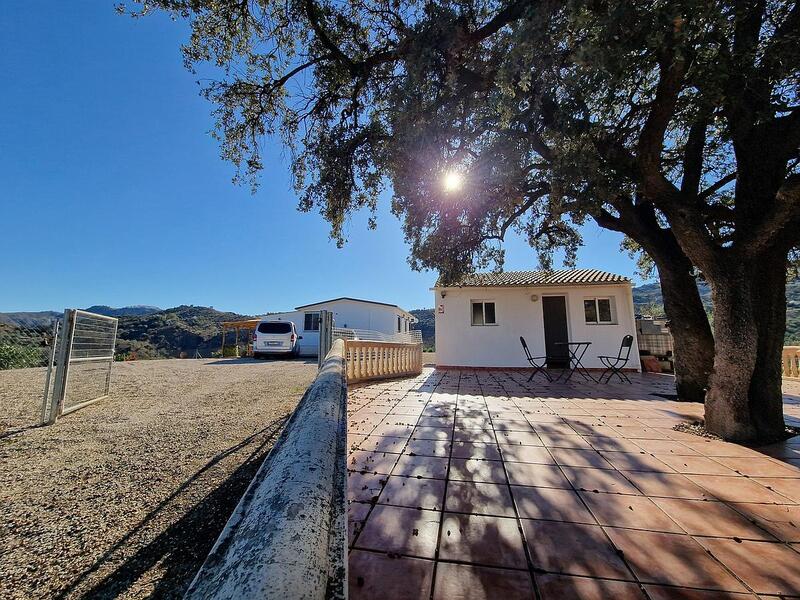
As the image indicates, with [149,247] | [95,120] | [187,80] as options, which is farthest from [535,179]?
[149,247]

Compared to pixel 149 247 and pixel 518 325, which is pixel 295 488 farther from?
pixel 149 247

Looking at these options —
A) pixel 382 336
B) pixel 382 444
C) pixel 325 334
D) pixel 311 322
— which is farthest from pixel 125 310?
pixel 382 444

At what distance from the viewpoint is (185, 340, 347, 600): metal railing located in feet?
1.19

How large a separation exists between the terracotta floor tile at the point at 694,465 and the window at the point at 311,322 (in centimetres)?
1880

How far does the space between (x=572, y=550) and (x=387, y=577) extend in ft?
3.44

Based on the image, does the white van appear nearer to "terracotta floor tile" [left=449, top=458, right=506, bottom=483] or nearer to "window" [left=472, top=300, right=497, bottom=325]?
"window" [left=472, top=300, right=497, bottom=325]

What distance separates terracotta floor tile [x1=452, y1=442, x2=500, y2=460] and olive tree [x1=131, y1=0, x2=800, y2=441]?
105 inches

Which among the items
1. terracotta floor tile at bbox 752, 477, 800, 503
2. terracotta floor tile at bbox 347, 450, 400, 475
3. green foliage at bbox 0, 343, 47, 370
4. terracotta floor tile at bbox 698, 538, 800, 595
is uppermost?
green foliage at bbox 0, 343, 47, 370

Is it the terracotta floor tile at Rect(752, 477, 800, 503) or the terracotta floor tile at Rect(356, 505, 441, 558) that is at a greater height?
the terracotta floor tile at Rect(752, 477, 800, 503)

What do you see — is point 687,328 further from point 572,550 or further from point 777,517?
point 572,550

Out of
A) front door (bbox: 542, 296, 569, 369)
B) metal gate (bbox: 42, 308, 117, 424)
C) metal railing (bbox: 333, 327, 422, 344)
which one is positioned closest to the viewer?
metal gate (bbox: 42, 308, 117, 424)

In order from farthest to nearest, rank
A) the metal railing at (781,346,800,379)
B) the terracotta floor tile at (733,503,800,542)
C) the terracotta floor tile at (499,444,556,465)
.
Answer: the metal railing at (781,346,800,379), the terracotta floor tile at (499,444,556,465), the terracotta floor tile at (733,503,800,542)

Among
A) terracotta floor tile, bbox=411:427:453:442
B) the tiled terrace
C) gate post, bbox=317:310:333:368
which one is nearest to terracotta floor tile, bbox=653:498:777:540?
the tiled terrace

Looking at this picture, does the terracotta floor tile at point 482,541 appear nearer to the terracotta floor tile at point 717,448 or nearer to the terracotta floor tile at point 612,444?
the terracotta floor tile at point 612,444
